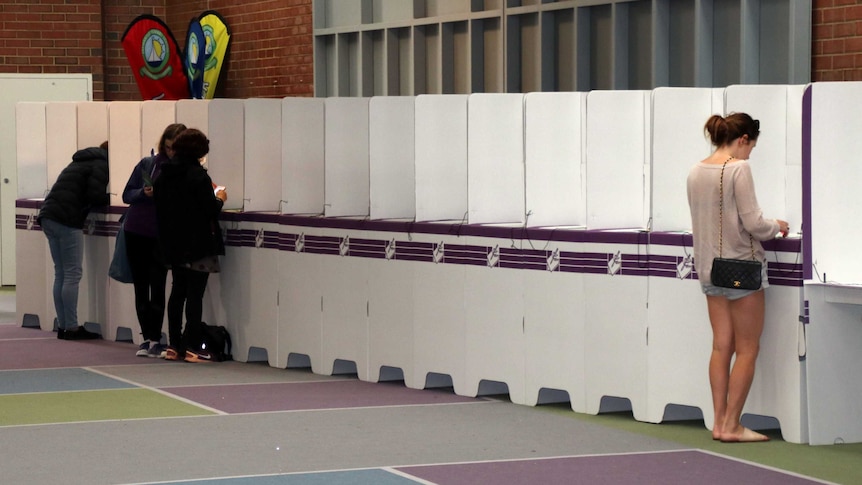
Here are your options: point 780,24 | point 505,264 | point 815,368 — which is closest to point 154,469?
point 505,264

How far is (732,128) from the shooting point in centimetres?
750

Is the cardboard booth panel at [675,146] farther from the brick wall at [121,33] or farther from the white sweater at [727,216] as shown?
the brick wall at [121,33]

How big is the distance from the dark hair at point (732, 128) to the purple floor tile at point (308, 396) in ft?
8.00

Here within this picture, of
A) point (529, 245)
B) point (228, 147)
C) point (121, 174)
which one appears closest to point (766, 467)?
point (529, 245)

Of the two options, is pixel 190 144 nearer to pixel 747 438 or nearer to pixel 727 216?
pixel 727 216

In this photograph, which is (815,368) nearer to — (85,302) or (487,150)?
(487,150)

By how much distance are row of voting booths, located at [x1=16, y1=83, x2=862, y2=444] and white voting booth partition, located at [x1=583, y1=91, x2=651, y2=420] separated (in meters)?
0.01

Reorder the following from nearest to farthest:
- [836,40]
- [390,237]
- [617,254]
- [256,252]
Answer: [617,254] < [836,40] < [390,237] < [256,252]

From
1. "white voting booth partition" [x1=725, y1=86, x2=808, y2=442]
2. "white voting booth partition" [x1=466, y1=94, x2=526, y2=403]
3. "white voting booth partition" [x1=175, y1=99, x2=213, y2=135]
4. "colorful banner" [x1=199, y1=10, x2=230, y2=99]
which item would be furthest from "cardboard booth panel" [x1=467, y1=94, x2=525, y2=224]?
"colorful banner" [x1=199, y1=10, x2=230, y2=99]

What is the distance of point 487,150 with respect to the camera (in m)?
9.08

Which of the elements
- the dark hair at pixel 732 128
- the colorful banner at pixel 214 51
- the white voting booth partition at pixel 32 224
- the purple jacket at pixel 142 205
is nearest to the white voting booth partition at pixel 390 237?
the purple jacket at pixel 142 205

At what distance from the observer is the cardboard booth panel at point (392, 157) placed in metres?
9.65

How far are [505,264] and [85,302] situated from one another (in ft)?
17.0

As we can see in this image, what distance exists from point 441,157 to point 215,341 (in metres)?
2.57
